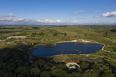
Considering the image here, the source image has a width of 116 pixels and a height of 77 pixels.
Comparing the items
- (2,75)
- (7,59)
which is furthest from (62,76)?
(7,59)

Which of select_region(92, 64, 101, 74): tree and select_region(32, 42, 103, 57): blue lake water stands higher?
select_region(92, 64, 101, 74): tree

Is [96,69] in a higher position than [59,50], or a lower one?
higher

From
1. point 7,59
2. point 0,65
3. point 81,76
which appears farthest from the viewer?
point 7,59

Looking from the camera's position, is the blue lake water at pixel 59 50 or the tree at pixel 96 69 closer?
the tree at pixel 96 69

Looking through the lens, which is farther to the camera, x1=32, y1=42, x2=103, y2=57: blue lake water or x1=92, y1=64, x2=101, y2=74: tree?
x1=32, y1=42, x2=103, y2=57: blue lake water

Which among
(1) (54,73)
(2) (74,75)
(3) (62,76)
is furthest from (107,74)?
(1) (54,73)

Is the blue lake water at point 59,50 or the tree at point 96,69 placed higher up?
the tree at point 96,69

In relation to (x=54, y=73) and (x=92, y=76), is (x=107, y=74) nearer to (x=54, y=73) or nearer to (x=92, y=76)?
(x=92, y=76)

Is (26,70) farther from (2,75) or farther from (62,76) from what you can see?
(62,76)

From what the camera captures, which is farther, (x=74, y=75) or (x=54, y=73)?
(x=54, y=73)

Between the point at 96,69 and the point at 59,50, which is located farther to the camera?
Answer: the point at 59,50

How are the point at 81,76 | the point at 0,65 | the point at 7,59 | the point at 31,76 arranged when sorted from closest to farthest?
the point at 81,76
the point at 31,76
the point at 0,65
the point at 7,59
